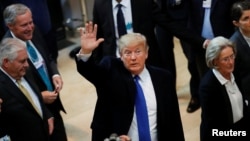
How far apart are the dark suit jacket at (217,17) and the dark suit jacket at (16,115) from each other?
1.77 m

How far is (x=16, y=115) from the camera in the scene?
2697 mm

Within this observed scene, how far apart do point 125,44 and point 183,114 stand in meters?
1.94

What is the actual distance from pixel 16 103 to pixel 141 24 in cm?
142

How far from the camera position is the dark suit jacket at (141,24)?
12.1 feet

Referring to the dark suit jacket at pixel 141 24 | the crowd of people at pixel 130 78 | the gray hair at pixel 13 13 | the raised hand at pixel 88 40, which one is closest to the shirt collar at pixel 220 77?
the crowd of people at pixel 130 78

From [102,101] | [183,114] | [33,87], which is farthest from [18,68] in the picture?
[183,114]

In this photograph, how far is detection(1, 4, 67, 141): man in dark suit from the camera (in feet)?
10.7

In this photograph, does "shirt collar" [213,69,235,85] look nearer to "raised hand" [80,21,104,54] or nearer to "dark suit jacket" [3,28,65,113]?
"raised hand" [80,21,104,54]

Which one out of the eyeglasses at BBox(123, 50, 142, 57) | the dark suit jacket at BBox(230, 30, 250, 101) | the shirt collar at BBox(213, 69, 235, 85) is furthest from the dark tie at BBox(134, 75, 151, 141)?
the dark suit jacket at BBox(230, 30, 250, 101)

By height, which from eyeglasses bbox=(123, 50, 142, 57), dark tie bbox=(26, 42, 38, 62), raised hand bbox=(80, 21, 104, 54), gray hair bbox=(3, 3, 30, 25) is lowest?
dark tie bbox=(26, 42, 38, 62)

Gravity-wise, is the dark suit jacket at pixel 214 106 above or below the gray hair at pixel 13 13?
below

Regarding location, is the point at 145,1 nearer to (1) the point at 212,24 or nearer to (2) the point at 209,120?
(1) the point at 212,24

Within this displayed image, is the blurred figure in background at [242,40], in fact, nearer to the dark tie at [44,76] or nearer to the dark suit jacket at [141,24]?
the dark suit jacket at [141,24]

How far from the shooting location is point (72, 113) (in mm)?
4758
